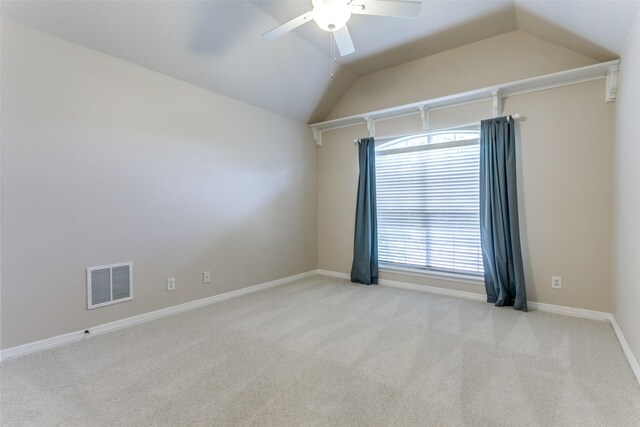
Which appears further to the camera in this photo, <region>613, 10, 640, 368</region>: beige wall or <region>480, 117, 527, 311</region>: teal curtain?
<region>480, 117, 527, 311</region>: teal curtain

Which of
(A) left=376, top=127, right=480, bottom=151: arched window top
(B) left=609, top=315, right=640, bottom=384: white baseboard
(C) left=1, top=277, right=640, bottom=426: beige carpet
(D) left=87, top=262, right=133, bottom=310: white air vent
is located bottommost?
(C) left=1, top=277, right=640, bottom=426: beige carpet

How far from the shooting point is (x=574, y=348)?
229 centimetres

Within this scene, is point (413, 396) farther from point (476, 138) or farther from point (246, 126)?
point (246, 126)

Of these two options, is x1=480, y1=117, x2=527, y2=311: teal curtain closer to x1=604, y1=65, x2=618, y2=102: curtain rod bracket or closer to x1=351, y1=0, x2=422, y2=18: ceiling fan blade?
x1=604, y1=65, x2=618, y2=102: curtain rod bracket

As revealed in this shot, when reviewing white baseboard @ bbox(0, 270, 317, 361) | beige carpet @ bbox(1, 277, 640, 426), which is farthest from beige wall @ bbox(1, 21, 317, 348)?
beige carpet @ bbox(1, 277, 640, 426)

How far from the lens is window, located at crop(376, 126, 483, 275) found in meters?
3.64

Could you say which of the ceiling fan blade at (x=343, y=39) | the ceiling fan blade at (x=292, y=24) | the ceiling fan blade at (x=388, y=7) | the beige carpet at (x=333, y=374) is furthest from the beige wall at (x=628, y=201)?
the ceiling fan blade at (x=292, y=24)

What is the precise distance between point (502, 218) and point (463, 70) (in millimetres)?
1798

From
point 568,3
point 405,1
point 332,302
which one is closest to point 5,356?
point 332,302

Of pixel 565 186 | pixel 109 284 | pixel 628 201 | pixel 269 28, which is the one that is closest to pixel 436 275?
pixel 565 186

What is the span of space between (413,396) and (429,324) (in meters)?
1.18

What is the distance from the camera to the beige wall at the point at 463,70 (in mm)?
3121

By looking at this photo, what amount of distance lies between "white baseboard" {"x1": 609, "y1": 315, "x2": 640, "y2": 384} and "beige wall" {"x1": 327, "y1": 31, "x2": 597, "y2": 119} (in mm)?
2447

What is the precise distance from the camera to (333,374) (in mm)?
1950
